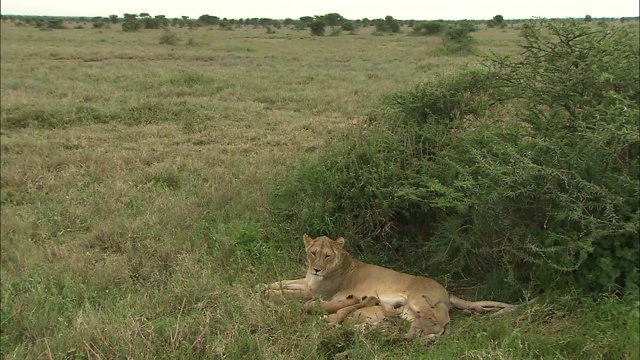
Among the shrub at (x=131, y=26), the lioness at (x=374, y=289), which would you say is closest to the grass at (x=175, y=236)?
the lioness at (x=374, y=289)

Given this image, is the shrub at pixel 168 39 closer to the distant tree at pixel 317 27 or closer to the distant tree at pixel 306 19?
the distant tree at pixel 317 27

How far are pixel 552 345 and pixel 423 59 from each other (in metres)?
18.4

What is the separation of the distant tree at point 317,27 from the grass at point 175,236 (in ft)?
68.3

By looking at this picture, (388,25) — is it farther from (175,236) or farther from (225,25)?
(175,236)

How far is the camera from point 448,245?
4152 millimetres

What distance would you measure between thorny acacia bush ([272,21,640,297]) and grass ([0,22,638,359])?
33 centimetres

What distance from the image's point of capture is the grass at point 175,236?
3285mm

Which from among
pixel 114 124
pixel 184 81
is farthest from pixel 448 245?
pixel 184 81

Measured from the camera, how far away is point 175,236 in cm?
525

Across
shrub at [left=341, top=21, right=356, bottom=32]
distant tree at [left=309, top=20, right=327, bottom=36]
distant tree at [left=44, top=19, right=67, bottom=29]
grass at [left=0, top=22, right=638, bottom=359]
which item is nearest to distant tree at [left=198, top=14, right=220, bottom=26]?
distant tree at [left=309, top=20, right=327, bottom=36]

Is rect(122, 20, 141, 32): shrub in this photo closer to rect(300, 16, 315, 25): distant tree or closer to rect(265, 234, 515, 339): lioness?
rect(300, 16, 315, 25): distant tree

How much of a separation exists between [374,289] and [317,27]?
31.8 metres

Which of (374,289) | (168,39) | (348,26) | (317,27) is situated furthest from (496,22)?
(374,289)

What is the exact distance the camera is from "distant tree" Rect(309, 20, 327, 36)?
1344 inches
